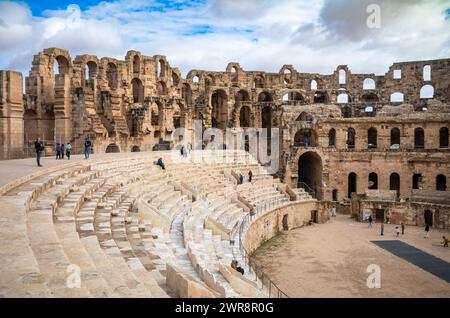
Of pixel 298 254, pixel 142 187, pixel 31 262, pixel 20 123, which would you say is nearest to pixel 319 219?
pixel 298 254

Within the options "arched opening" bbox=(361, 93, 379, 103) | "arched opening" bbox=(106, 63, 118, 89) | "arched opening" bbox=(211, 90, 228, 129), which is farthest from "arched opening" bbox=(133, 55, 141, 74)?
"arched opening" bbox=(361, 93, 379, 103)

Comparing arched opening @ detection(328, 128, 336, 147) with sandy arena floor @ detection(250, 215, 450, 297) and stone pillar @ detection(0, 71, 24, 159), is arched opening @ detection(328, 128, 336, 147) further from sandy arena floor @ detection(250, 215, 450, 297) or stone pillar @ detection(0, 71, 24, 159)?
stone pillar @ detection(0, 71, 24, 159)

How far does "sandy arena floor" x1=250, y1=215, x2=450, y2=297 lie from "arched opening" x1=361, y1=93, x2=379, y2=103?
20039mm

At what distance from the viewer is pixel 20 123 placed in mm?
21219

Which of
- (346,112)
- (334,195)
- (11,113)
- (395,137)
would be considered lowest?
(334,195)

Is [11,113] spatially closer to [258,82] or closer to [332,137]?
[332,137]

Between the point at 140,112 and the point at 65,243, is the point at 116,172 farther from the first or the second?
the point at 140,112

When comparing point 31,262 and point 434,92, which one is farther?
point 434,92

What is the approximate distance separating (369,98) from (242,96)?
13.0 metres

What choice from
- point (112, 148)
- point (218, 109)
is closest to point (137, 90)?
point (218, 109)

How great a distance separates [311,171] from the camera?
36281 millimetres

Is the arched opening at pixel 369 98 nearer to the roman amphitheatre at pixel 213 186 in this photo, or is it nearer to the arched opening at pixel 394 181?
the roman amphitheatre at pixel 213 186

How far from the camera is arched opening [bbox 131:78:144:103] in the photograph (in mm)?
36625
